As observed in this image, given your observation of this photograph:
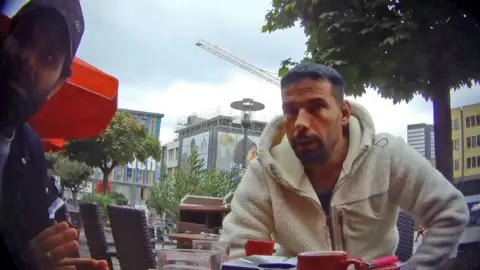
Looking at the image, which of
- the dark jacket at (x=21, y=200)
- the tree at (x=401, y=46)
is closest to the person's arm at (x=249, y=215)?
the tree at (x=401, y=46)

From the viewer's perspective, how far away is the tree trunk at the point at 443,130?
0.85 meters

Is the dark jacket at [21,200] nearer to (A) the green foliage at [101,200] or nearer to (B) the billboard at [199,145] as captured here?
(A) the green foliage at [101,200]

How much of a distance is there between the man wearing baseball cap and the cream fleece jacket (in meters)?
0.30

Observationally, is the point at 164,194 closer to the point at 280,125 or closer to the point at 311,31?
the point at 280,125

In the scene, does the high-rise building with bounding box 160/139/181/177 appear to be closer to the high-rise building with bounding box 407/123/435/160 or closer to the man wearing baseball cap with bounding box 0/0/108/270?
the man wearing baseball cap with bounding box 0/0/108/270

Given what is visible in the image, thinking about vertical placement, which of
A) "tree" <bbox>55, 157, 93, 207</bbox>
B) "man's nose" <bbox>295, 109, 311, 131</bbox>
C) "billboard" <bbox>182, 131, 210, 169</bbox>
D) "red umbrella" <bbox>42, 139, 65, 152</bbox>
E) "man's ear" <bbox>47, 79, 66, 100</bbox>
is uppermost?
"man's ear" <bbox>47, 79, 66, 100</bbox>

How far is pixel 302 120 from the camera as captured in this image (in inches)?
30.5

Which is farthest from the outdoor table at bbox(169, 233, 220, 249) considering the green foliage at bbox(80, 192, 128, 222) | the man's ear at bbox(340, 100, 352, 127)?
the man's ear at bbox(340, 100, 352, 127)

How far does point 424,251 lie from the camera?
80cm

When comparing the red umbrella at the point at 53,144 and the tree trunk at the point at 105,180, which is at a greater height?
the red umbrella at the point at 53,144

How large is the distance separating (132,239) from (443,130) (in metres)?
0.59

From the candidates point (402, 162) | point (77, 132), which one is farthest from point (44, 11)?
Result: point (402, 162)

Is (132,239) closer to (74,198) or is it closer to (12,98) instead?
Result: (74,198)

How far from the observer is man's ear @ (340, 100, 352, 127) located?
83cm
